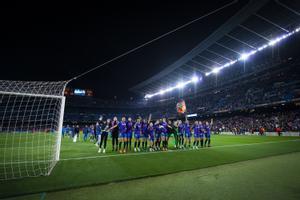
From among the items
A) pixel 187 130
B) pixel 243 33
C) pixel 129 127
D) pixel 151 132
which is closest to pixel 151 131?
pixel 151 132

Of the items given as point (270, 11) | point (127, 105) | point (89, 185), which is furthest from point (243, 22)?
point (127, 105)

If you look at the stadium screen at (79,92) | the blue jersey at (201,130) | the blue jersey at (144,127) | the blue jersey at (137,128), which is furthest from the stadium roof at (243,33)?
the stadium screen at (79,92)

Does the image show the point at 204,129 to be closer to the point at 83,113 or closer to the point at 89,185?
the point at 89,185

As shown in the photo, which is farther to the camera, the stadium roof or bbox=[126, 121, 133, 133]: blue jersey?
the stadium roof

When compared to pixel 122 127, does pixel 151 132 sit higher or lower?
lower

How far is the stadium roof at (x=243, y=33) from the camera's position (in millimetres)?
23094

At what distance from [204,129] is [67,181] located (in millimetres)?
11028

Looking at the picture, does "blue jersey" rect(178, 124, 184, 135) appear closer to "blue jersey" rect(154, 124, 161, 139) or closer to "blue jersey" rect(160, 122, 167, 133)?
"blue jersey" rect(160, 122, 167, 133)

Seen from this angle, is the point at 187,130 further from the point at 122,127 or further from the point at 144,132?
the point at 122,127

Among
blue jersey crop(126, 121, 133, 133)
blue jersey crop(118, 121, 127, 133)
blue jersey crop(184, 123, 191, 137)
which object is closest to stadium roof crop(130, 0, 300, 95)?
blue jersey crop(184, 123, 191, 137)

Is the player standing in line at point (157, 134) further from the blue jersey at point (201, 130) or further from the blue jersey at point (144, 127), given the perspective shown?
the blue jersey at point (201, 130)

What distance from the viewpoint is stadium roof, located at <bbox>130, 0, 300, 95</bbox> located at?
2309 centimetres

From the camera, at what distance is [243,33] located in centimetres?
2888

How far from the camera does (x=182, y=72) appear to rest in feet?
156
